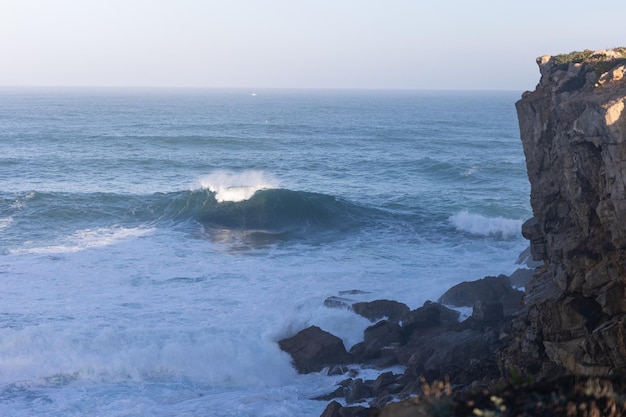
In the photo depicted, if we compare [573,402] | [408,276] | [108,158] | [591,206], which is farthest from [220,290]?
[108,158]

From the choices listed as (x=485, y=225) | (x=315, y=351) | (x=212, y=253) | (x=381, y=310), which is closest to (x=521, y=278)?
(x=381, y=310)

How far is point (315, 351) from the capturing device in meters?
20.9

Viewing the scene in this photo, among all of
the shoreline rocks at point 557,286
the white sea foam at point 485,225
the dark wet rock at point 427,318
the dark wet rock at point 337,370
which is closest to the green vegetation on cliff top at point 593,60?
the shoreline rocks at point 557,286

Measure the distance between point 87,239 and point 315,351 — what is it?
16800 mm

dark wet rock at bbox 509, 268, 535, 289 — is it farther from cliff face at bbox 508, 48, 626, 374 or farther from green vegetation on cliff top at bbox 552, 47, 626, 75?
green vegetation on cliff top at bbox 552, 47, 626, 75

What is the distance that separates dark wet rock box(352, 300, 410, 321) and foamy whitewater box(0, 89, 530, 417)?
0.47 metres

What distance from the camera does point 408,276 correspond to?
28422 millimetres

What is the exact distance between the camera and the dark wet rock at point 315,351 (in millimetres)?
20672

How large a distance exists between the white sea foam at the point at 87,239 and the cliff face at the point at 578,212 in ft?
66.6

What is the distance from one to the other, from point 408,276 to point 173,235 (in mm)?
12516

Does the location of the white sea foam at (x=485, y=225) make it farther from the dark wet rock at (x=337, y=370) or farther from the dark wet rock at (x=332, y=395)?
the dark wet rock at (x=332, y=395)

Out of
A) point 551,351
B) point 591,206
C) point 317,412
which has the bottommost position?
point 317,412

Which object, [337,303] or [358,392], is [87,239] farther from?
[358,392]

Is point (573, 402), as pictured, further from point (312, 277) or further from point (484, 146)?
point (484, 146)
